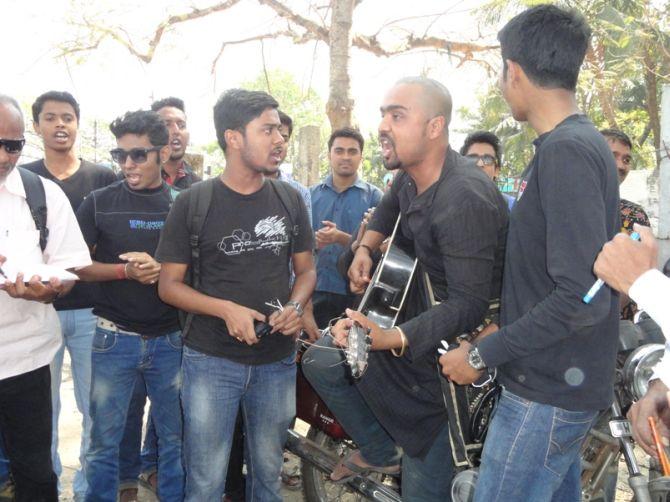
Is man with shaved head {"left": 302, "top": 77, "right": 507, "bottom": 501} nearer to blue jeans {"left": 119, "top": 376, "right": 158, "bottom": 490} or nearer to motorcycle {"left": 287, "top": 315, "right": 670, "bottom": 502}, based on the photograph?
motorcycle {"left": 287, "top": 315, "right": 670, "bottom": 502}

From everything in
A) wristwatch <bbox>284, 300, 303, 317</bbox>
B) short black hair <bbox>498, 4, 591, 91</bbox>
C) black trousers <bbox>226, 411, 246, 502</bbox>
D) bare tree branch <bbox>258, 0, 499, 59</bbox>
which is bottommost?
black trousers <bbox>226, 411, 246, 502</bbox>

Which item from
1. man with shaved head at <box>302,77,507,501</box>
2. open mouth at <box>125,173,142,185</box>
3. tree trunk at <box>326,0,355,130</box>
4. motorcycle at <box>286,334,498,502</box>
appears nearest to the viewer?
man with shaved head at <box>302,77,507,501</box>

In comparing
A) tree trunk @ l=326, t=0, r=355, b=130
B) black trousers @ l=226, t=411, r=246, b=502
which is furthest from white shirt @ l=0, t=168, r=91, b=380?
tree trunk @ l=326, t=0, r=355, b=130

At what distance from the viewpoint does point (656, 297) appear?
1569mm

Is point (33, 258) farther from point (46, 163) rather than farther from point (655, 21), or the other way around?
point (655, 21)

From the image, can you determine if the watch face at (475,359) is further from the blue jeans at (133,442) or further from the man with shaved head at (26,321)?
the blue jeans at (133,442)

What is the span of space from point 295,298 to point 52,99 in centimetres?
243

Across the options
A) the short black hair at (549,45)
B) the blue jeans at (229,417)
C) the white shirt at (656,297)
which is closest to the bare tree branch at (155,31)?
the blue jeans at (229,417)

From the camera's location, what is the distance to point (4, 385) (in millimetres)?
2795

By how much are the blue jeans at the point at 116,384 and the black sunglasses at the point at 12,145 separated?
1.10 metres

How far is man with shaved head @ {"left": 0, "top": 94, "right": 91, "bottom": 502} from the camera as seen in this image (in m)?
2.80

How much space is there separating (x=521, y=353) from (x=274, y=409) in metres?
1.48

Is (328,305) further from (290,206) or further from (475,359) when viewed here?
(475,359)

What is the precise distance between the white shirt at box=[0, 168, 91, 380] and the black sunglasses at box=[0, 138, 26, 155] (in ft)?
0.45
